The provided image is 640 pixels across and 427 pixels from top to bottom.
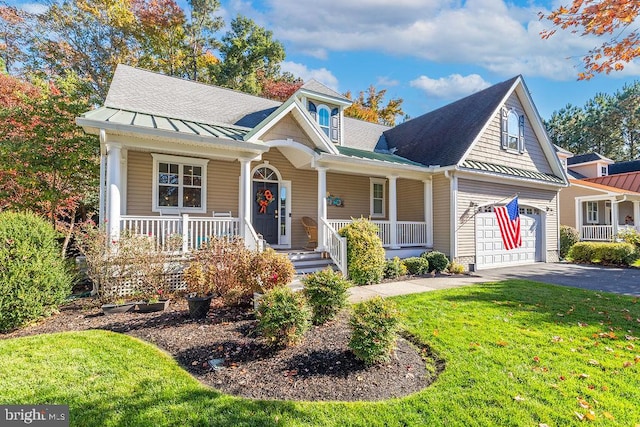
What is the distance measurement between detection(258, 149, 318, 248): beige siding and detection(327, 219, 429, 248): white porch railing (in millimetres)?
1666

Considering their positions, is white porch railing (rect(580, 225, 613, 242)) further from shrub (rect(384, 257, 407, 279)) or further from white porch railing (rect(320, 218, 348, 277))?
white porch railing (rect(320, 218, 348, 277))

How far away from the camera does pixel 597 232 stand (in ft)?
64.1

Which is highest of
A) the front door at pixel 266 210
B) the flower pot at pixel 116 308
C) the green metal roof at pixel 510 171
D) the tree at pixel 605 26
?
the tree at pixel 605 26

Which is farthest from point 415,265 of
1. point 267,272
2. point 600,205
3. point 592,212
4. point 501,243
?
point 600,205

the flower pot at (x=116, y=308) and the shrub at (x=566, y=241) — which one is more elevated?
the shrub at (x=566, y=241)

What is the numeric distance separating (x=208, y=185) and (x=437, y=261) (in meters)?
7.91

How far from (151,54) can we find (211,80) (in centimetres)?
405

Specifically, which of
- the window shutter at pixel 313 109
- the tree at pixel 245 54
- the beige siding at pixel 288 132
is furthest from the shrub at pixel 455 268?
the tree at pixel 245 54

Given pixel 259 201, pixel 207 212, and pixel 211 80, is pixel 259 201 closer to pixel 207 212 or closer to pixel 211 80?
pixel 207 212

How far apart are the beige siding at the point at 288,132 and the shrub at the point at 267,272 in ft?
14.5

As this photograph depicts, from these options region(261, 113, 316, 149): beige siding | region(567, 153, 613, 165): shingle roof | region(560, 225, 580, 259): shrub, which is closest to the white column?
region(261, 113, 316, 149): beige siding

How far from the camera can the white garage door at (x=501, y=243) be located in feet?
40.6

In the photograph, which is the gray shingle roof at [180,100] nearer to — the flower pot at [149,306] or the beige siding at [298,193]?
the beige siding at [298,193]

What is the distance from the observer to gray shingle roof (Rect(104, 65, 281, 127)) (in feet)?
31.0
